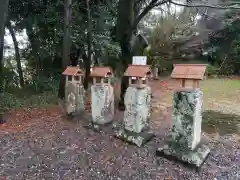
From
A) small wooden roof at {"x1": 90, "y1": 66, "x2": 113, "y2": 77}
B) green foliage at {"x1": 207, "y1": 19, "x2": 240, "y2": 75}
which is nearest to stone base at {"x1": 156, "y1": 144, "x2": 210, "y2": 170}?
small wooden roof at {"x1": 90, "y1": 66, "x2": 113, "y2": 77}

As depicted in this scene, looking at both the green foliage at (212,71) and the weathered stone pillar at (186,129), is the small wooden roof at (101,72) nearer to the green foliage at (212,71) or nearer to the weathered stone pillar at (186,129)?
the weathered stone pillar at (186,129)

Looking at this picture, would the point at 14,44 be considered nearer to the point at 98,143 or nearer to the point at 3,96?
the point at 3,96

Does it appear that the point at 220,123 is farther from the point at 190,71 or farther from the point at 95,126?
the point at 95,126

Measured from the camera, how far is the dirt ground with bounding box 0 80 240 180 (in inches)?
114

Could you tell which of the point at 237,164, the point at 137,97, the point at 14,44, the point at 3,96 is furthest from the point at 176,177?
the point at 14,44

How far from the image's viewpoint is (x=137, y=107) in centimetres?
352

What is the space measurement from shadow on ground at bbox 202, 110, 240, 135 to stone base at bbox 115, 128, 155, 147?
4.27 ft

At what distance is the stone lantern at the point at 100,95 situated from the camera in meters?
3.94

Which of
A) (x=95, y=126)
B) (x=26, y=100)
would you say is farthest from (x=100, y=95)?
(x=26, y=100)

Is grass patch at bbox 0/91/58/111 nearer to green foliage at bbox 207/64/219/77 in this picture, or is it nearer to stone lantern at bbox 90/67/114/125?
stone lantern at bbox 90/67/114/125

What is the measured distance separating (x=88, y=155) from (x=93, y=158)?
0.34ft

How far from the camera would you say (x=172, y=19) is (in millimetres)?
9852

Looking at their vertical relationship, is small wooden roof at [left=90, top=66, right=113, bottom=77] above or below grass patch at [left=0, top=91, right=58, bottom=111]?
above

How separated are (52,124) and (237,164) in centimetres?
306
